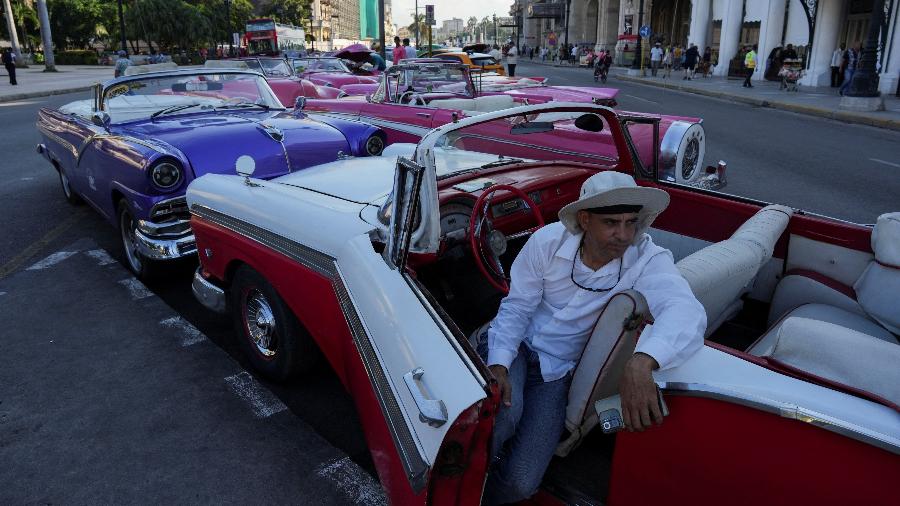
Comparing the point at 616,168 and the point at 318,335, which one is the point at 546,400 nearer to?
the point at 318,335

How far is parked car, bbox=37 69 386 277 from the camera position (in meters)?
4.67

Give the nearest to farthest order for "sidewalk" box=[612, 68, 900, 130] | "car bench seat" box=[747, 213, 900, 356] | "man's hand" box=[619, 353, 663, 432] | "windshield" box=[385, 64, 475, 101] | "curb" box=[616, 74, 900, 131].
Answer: "man's hand" box=[619, 353, 663, 432]
"car bench seat" box=[747, 213, 900, 356]
"windshield" box=[385, 64, 475, 101]
"curb" box=[616, 74, 900, 131]
"sidewalk" box=[612, 68, 900, 130]

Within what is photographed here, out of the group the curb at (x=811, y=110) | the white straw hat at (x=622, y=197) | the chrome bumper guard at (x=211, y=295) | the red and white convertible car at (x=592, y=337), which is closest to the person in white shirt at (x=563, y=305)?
the white straw hat at (x=622, y=197)

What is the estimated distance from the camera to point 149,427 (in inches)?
125

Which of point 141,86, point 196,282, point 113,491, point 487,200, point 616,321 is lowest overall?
point 113,491

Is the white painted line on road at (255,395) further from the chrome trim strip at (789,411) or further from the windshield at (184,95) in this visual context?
the windshield at (184,95)

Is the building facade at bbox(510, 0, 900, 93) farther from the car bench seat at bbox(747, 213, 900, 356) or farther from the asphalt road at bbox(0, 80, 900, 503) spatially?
the car bench seat at bbox(747, 213, 900, 356)

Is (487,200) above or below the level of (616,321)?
above

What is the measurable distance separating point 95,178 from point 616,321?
16.5ft

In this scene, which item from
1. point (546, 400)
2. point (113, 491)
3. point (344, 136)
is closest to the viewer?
point (546, 400)

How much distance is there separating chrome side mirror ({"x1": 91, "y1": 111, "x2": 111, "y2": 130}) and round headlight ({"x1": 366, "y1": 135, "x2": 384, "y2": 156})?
2.35 m

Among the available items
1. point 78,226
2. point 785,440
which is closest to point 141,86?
point 78,226

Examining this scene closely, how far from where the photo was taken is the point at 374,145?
20.4 feet

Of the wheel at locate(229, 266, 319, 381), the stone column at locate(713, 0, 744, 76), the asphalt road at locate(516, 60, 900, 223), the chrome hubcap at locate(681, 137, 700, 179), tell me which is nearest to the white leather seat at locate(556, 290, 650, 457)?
the wheel at locate(229, 266, 319, 381)
